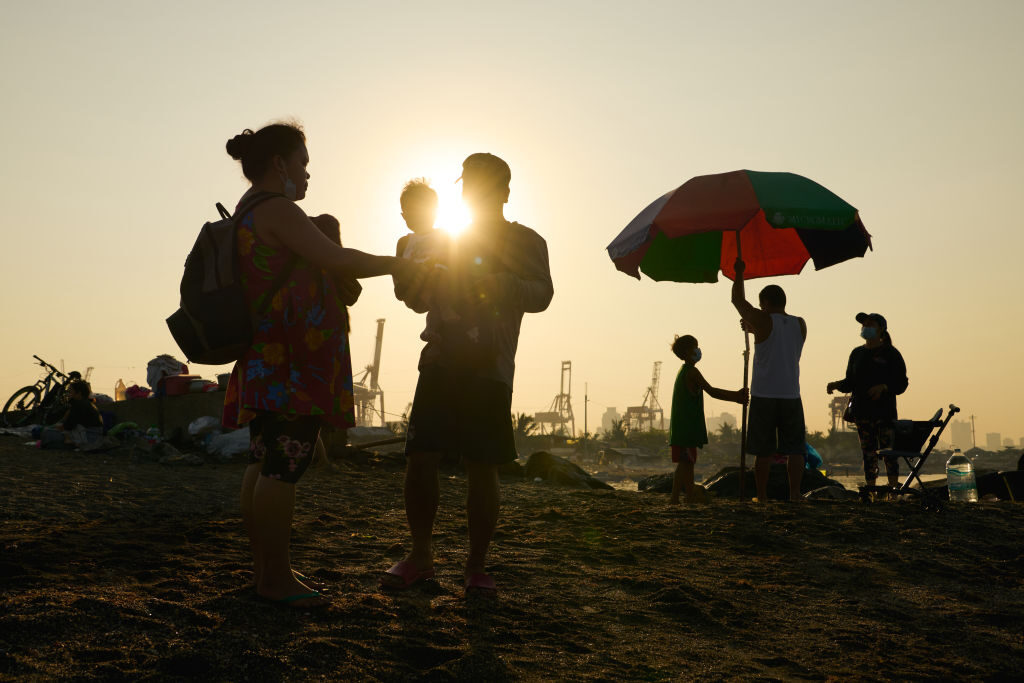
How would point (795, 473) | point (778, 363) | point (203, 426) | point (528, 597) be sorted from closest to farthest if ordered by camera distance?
point (528, 597)
point (778, 363)
point (795, 473)
point (203, 426)

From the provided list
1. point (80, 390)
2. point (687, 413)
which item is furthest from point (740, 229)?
point (80, 390)

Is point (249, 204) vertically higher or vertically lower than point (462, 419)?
higher

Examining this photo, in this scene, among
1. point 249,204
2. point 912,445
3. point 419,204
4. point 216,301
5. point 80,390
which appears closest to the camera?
point 216,301

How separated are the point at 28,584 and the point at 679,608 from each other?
8.14ft

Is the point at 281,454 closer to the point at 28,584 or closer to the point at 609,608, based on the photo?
the point at 28,584

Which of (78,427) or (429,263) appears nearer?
(429,263)

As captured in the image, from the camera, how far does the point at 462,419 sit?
3.04m

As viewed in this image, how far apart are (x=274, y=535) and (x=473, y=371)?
96 centimetres

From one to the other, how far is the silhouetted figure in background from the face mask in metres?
0.55

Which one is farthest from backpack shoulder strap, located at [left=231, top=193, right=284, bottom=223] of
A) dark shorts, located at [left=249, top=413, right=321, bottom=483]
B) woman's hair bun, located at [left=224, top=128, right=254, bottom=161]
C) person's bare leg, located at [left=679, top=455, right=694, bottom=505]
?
person's bare leg, located at [left=679, top=455, right=694, bottom=505]

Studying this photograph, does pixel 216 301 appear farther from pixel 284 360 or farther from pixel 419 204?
pixel 419 204

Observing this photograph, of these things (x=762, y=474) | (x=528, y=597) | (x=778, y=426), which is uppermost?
(x=778, y=426)

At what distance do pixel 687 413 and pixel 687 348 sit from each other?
652 millimetres

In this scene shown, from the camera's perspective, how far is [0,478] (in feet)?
19.5
